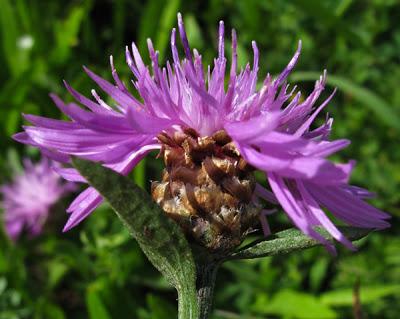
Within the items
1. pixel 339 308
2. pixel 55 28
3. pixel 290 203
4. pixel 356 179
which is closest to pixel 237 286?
pixel 339 308

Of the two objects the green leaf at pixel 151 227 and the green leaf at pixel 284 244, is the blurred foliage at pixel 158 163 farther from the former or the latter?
the green leaf at pixel 284 244

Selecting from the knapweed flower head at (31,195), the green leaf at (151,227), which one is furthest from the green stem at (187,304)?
the knapweed flower head at (31,195)

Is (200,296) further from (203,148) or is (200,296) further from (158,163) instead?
(158,163)

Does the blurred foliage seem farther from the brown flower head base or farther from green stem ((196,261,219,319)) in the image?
the brown flower head base

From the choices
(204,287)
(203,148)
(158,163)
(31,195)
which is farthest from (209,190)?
(31,195)

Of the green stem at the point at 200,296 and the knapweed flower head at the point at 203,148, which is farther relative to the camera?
the green stem at the point at 200,296

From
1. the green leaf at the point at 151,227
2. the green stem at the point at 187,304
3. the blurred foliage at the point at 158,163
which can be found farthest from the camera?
the blurred foliage at the point at 158,163

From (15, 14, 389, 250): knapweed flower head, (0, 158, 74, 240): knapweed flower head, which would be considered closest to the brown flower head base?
(15, 14, 389, 250): knapweed flower head
